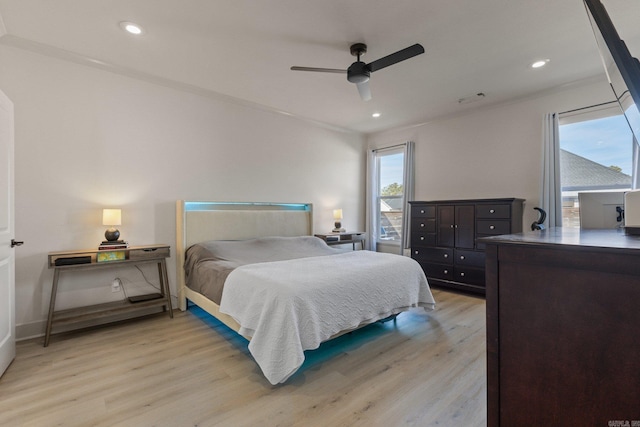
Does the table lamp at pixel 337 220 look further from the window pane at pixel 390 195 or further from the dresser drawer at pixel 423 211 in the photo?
the dresser drawer at pixel 423 211

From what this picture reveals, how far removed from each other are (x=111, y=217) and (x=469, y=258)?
14.5 feet

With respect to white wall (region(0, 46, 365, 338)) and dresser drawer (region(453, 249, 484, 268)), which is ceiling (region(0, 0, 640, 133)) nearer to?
white wall (region(0, 46, 365, 338))

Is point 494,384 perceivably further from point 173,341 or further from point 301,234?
point 301,234

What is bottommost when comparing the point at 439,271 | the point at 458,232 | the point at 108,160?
the point at 439,271

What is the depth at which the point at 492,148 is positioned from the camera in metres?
4.37

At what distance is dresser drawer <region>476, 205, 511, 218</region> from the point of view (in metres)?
3.81

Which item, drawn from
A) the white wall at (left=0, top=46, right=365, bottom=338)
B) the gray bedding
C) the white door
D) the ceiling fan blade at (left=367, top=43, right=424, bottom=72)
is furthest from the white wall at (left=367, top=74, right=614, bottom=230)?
the white door

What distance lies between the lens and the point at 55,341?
267cm

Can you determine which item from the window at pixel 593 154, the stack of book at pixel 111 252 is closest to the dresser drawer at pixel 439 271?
the window at pixel 593 154

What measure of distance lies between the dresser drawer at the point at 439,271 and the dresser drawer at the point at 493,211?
89cm

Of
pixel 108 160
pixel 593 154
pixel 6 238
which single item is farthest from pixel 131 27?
pixel 593 154

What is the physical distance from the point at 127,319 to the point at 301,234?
255cm

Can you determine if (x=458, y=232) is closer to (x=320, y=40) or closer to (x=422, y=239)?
(x=422, y=239)

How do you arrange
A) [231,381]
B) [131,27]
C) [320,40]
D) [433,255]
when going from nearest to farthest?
[231,381]
[131,27]
[320,40]
[433,255]
